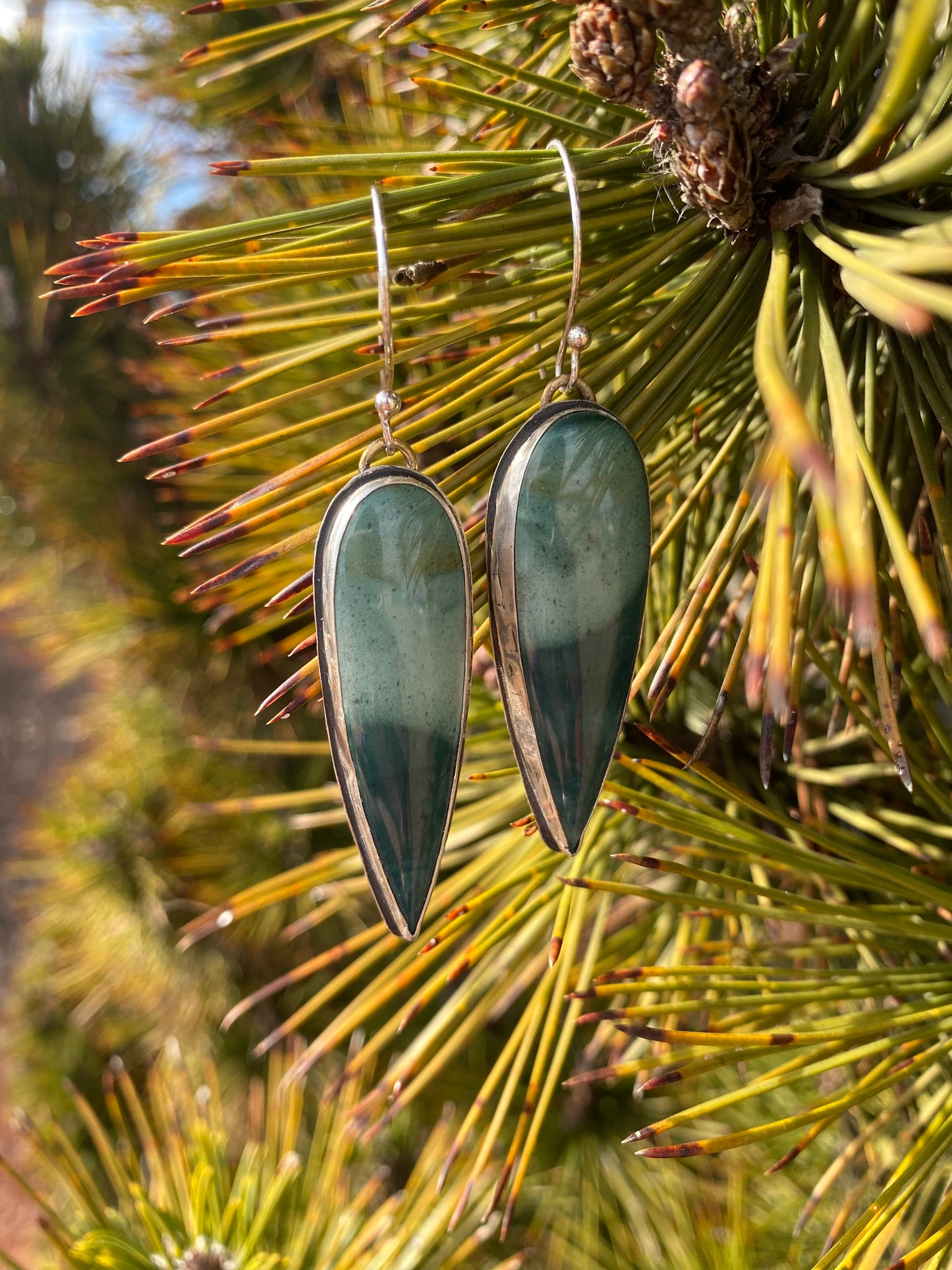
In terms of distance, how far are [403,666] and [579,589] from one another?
5cm

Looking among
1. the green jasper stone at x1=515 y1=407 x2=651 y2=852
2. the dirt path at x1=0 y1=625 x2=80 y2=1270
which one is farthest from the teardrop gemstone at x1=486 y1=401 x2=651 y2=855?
the dirt path at x1=0 y1=625 x2=80 y2=1270

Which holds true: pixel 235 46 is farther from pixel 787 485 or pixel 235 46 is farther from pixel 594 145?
pixel 787 485

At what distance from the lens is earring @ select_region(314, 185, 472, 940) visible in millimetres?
264

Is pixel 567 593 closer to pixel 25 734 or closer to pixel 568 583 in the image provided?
pixel 568 583

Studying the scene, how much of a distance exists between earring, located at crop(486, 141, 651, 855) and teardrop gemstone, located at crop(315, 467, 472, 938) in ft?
0.05

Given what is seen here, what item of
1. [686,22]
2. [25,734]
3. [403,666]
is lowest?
[25,734]

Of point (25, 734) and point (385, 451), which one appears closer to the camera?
point (385, 451)

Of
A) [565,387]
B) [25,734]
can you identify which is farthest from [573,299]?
[25,734]

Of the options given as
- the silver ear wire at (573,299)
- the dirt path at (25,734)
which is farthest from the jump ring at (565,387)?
the dirt path at (25,734)

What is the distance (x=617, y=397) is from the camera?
29 centimetres

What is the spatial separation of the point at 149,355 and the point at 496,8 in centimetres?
65

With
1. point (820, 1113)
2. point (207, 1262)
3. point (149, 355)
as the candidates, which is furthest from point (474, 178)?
point (149, 355)

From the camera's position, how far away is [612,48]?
0.24 m

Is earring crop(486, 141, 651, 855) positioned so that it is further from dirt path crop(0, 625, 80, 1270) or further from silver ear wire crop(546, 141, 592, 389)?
dirt path crop(0, 625, 80, 1270)
